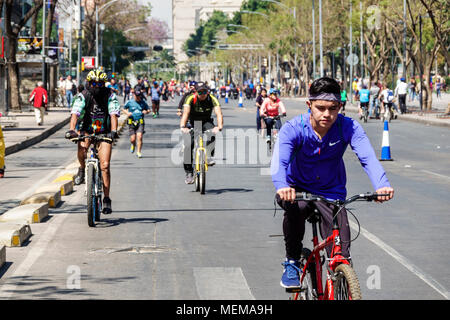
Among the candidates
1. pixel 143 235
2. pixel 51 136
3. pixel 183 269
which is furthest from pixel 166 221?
pixel 51 136

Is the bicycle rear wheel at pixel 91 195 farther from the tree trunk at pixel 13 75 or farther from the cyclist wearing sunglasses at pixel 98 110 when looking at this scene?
the tree trunk at pixel 13 75

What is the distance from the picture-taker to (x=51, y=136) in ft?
112

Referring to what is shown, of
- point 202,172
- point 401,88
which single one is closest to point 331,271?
point 202,172

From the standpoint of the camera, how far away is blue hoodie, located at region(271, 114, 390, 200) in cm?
612

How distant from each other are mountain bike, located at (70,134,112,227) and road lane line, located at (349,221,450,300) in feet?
10.4

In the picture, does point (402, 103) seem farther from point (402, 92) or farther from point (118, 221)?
point (118, 221)

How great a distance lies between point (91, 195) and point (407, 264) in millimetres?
4099

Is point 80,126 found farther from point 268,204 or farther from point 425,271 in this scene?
point 425,271

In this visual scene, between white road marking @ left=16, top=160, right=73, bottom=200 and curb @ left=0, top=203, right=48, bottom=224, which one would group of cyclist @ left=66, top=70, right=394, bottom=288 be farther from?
white road marking @ left=16, top=160, right=73, bottom=200

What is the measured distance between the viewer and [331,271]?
5.88 m

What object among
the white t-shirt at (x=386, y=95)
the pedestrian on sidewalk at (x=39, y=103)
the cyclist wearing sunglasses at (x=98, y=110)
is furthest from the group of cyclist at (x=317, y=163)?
the white t-shirt at (x=386, y=95)

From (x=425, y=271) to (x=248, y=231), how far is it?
9.77ft

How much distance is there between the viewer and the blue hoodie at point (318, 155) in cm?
612

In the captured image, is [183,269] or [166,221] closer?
[183,269]
